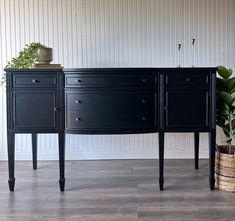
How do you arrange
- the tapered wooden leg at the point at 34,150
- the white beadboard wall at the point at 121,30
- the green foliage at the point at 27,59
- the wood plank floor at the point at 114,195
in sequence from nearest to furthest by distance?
the wood plank floor at the point at 114,195, the green foliage at the point at 27,59, the tapered wooden leg at the point at 34,150, the white beadboard wall at the point at 121,30

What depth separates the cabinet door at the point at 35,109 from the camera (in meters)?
3.16

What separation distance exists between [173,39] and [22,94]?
1.77 m

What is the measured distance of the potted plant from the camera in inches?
123

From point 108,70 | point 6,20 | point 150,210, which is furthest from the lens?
point 6,20

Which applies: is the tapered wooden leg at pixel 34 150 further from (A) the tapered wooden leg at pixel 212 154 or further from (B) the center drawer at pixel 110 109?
(A) the tapered wooden leg at pixel 212 154

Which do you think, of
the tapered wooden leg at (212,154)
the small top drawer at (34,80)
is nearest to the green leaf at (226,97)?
the tapered wooden leg at (212,154)

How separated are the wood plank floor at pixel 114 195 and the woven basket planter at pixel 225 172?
7cm

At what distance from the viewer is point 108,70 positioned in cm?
310

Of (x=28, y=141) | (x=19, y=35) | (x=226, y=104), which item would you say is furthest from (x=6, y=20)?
(x=226, y=104)

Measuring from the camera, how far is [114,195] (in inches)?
120

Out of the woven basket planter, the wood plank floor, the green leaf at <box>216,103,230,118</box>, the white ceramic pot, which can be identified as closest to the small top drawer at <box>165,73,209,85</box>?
the green leaf at <box>216,103,230,118</box>

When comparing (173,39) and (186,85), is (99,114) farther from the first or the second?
(173,39)

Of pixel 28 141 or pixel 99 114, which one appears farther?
pixel 28 141

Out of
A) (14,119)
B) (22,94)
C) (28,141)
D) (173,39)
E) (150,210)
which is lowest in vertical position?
(150,210)
